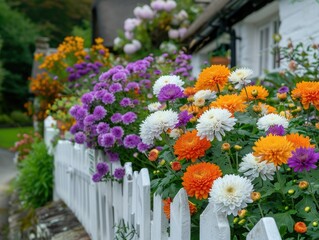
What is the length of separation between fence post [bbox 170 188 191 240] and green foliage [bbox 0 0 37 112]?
34911 millimetres

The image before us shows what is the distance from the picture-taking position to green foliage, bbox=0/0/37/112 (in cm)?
3541

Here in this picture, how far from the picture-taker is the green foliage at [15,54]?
35.4 m

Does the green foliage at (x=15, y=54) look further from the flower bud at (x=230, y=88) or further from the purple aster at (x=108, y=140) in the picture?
the flower bud at (x=230, y=88)

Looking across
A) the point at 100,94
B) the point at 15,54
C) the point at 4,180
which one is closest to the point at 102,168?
the point at 100,94

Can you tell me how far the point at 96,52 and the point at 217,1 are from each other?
7.38ft

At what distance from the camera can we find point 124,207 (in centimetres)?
265

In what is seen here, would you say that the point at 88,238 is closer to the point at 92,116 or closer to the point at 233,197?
the point at 92,116

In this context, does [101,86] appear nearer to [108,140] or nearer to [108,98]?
[108,98]

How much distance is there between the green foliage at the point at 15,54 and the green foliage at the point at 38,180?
29893 mm

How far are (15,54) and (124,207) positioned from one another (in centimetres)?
3496

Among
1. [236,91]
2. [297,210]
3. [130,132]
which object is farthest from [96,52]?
[297,210]

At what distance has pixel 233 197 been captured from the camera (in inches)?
56.1

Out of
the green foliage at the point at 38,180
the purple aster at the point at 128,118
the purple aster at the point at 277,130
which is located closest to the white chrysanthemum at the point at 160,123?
the purple aster at the point at 277,130

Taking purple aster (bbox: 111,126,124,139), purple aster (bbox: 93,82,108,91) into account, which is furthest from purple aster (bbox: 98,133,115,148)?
purple aster (bbox: 93,82,108,91)
